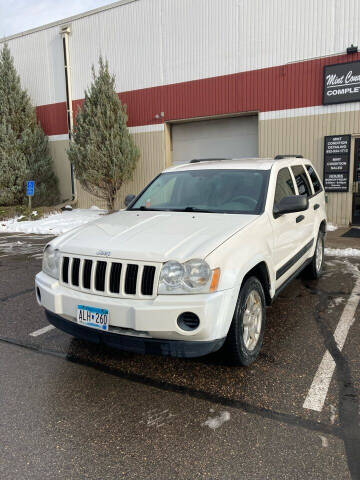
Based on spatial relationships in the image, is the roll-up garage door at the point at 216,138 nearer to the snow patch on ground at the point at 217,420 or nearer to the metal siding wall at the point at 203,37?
the metal siding wall at the point at 203,37

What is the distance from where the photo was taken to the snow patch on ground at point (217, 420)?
2.56 metres

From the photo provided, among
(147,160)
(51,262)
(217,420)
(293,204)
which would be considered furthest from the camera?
(147,160)

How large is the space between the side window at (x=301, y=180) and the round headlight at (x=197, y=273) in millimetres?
2560

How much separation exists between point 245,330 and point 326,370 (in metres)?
0.75

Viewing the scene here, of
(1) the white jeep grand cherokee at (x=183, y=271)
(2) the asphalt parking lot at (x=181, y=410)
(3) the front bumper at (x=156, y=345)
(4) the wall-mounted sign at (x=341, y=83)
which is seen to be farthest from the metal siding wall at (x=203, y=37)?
(3) the front bumper at (x=156, y=345)

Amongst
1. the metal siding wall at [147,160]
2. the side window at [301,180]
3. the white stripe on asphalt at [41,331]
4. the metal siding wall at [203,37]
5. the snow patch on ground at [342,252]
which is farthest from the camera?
the metal siding wall at [147,160]

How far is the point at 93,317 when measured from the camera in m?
2.96

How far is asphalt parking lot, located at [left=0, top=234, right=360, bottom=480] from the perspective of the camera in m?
2.23

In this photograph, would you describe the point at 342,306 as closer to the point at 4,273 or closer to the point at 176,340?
the point at 176,340

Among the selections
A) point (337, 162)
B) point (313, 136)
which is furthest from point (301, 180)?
point (313, 136)

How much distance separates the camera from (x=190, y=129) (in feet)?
45.7

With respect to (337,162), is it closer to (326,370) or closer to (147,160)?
(147,160)

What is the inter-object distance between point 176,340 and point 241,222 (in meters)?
1.20

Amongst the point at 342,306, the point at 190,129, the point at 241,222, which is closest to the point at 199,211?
the point at 241,222
